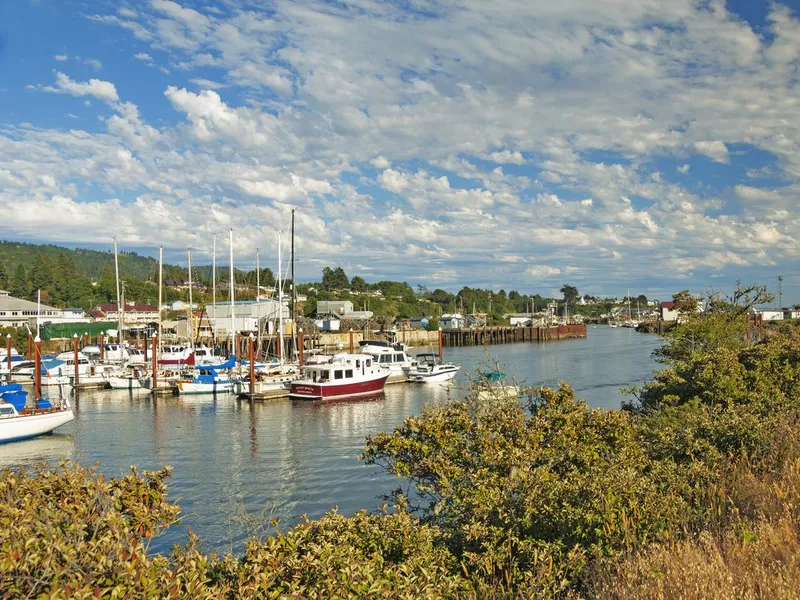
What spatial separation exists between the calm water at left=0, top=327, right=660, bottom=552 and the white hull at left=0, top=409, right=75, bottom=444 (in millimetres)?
483

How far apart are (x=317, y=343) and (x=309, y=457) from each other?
64.0 m

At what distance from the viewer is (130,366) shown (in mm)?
62375

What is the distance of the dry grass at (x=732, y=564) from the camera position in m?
6.20

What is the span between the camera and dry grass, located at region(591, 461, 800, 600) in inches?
244

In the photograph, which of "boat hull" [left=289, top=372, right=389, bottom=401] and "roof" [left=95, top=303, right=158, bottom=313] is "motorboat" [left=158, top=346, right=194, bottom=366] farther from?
"roof" [left=95, top=303, right=158, bottom=313]

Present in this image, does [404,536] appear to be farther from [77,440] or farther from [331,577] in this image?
[77,440]

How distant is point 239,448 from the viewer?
3291 centimetres

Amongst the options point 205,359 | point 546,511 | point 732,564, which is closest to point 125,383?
point 205,359

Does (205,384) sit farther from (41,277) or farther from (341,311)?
(41,277)

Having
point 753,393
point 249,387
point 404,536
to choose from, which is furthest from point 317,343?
point 404,536

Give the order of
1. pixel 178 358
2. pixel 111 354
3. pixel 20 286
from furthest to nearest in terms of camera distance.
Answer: pixel 20 286 → pixel 111 354 → pixel 178 358

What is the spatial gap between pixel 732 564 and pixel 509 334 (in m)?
137

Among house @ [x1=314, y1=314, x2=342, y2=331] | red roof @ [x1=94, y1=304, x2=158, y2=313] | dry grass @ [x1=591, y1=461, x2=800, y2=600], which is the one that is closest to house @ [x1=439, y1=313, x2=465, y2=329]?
house @ [x1=314, y1=314, x2=342, y2=331]

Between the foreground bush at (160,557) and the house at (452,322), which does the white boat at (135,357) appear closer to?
the foreground bush at (160,557)
